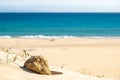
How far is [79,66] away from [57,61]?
54.2 inches

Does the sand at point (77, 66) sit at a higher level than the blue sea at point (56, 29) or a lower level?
lower

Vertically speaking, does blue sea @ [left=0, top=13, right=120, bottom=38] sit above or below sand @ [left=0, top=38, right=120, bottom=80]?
above

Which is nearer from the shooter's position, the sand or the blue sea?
the sand

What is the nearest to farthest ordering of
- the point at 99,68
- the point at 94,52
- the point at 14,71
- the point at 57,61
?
the point at 14,71, the point at 99,68, the point at 57,61, the point at 94,52

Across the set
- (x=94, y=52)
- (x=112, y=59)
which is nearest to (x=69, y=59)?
(x=112, y=59)

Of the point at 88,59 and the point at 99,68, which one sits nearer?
the point at 99,68

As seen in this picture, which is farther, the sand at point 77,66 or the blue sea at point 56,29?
the blue sea at point 56,29

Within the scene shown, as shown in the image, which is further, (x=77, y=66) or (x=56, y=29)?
(x=56, y=29)

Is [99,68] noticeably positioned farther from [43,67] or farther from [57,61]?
[43,67]

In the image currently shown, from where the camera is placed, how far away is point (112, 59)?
1658cm

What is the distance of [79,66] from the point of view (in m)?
14.3

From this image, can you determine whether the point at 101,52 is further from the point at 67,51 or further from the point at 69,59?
the point at 69,59

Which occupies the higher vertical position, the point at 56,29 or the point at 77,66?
the point at 56,29

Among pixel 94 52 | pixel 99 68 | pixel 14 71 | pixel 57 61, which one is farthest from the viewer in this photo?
pixel 94 52
